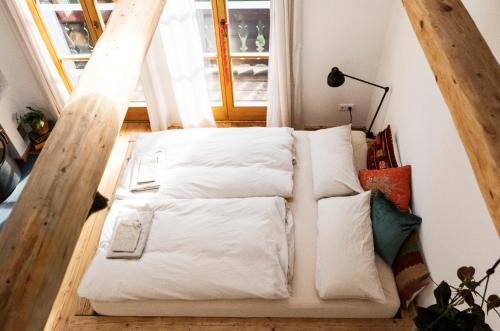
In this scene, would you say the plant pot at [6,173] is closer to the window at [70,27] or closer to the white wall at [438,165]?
the window at [70,27]

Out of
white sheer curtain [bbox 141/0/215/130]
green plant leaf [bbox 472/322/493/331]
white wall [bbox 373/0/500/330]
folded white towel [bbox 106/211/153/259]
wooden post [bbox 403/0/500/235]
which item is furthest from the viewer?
white sheer curtain [bbox 141/0/215/130]

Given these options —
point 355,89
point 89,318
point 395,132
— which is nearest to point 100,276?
point 89,318

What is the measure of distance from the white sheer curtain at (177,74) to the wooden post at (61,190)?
1.47 metres

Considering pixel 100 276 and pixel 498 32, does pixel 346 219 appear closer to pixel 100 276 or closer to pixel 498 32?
pixel 498 32

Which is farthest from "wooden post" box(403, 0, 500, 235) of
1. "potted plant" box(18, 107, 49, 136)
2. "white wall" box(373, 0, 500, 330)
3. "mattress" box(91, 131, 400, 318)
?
"potted plant" box(18, 107, 49, 136)

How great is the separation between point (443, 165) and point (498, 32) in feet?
2.44

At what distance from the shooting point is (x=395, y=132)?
3.02 metres

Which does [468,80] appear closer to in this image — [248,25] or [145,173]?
[145,173]

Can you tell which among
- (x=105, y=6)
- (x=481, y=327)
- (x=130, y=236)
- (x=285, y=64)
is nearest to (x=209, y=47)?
(x=285, y=64)

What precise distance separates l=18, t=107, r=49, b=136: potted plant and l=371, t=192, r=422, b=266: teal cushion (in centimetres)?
343

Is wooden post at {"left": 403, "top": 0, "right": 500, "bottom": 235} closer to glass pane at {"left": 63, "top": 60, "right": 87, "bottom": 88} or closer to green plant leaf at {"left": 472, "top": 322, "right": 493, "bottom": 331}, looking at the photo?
green plant leaf at {"left": 472, "top": 322, "right": 493, "bottom": 331}

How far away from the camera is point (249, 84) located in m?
4.24

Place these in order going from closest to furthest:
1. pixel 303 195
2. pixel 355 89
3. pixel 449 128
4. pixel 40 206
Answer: pixel 40 206 → pixel 449 128 → pixel 303 195 → pixel 355 89

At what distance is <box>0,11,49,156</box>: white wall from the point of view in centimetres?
360
